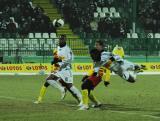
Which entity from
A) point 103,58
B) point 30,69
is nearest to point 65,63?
point 103,58

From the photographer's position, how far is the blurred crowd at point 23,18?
50444 mm

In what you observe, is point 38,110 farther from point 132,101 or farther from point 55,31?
point 55,31

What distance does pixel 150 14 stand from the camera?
56250mm

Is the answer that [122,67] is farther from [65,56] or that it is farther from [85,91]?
[65,56]

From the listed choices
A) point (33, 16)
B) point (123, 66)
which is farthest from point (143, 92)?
point (33, 16)

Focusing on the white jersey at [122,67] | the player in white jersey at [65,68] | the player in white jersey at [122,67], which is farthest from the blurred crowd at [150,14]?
the white jersey at [122,67]

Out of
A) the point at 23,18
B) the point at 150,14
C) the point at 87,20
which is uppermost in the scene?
the point at 150,14

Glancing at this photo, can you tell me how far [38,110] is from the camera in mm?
17359

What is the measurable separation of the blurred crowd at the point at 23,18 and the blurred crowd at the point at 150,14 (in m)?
8.31

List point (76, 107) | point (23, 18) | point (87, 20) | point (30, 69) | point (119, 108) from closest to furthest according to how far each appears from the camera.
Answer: point (119, 108)
point (76, 107)
point (30, 69)
point (23, 18)
point (87, 20)

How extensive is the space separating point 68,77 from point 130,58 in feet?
89.1

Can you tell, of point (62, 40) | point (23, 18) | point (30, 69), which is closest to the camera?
point (62, 40)

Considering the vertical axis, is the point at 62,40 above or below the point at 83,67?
above

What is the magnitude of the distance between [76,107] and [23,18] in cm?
3432
